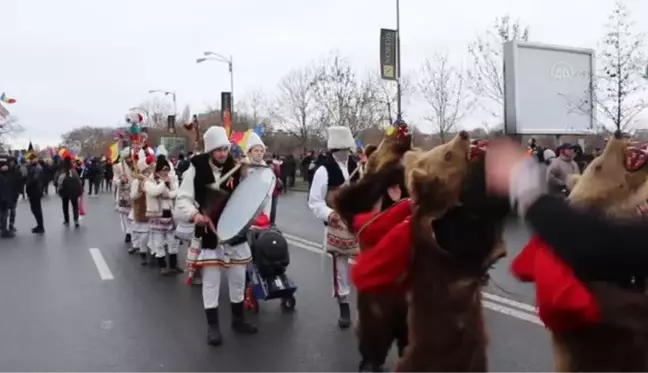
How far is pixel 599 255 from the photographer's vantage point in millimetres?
2109

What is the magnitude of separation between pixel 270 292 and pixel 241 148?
5.18 feet

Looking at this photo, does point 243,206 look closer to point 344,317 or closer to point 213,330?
point 213,330

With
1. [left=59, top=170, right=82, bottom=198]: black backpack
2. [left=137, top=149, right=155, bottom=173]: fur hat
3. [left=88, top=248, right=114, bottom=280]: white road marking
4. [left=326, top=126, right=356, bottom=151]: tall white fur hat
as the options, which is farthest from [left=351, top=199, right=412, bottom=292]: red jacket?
[left=59, top=170, right=82, bottom=198]: black backpack

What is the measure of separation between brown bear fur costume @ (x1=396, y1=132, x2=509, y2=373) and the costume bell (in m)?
7.72

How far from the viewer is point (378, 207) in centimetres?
448

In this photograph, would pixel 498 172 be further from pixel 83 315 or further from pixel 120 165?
pixel 120 165

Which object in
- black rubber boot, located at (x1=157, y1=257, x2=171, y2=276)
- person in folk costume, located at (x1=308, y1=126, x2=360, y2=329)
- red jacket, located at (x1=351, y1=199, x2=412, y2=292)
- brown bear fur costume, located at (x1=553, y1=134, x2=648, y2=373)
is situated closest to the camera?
brown bear fur costume, located at (x1=553, y1=134, x2=648, y2=373)

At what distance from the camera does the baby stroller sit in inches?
273

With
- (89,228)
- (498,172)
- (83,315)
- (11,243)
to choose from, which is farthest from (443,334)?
(89,228)

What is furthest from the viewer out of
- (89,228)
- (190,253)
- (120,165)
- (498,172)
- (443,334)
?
(89,228)

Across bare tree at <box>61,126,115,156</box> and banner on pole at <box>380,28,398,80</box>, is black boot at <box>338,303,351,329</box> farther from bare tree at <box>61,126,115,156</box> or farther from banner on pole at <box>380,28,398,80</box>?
bare tree at <box>61,126,115,156</box>

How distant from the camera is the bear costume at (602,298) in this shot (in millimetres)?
2598

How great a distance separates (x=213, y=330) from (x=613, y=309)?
4001 mm

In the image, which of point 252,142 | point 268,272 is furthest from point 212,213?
point 252,142
